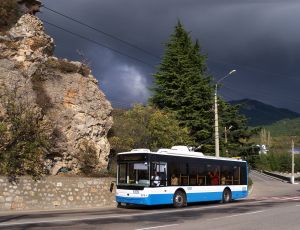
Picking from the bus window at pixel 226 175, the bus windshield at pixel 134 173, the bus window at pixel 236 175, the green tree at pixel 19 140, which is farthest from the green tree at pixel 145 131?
the green tree at pixel 19 140

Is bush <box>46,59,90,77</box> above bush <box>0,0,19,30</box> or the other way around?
the other way around

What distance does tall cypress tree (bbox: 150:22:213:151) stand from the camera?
42469mm

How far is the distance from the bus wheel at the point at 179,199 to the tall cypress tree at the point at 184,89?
16.6 m

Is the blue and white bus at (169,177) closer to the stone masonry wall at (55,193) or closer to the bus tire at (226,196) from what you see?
the bus tire at (226,196)

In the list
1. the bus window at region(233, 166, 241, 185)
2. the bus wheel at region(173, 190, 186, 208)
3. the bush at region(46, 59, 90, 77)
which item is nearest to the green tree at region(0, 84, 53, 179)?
the bush at region(46, 59, 90, 77)

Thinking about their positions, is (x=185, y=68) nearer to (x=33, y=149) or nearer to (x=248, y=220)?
(x=33, y=149)

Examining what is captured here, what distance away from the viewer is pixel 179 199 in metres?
24.4

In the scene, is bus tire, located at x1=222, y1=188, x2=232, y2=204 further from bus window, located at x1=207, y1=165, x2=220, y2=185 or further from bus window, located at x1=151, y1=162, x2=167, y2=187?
bus window, located at x1=151, y1=162, x2=167, y2=187

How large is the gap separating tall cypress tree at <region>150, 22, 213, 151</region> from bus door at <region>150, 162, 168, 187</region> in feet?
58.2

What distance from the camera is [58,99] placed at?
28578 mm

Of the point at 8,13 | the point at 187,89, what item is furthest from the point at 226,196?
the point at 8,13

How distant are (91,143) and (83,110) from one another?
2.21 m

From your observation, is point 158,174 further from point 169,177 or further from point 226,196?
point 226,196

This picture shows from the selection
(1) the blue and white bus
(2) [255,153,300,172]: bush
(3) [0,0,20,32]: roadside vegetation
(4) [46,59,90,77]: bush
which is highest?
(3) [0,0,20,32]: roadside vegetation
